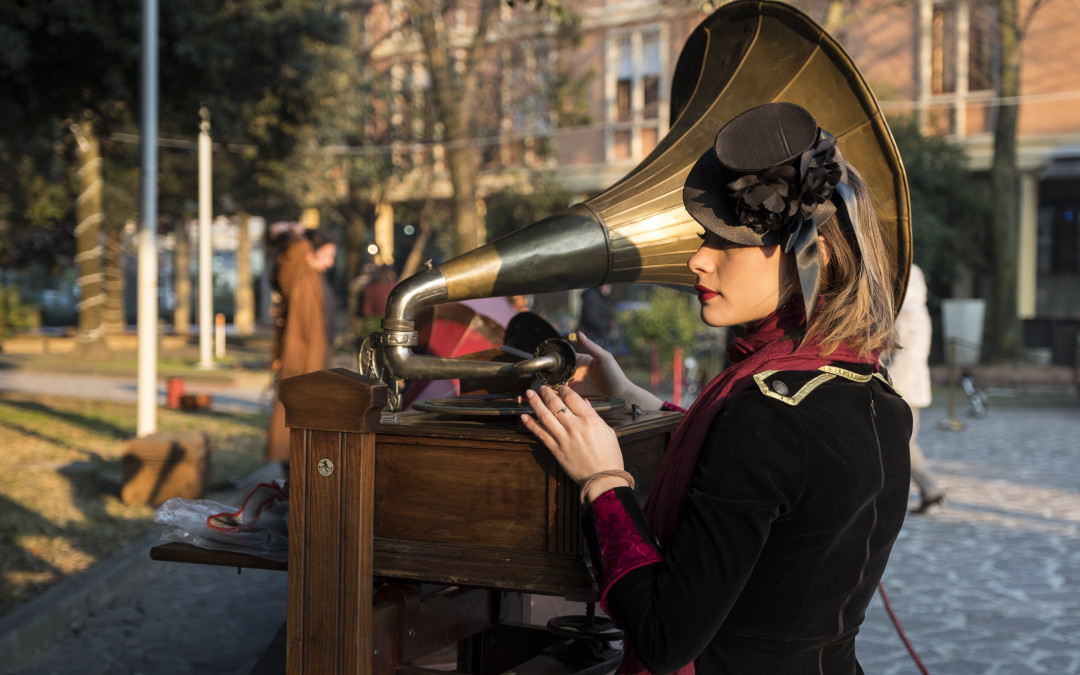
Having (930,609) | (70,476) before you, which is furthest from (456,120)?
(930,609)

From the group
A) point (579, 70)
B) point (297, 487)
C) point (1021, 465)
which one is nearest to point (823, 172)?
point (297, 487)

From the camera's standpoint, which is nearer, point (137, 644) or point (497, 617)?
point (497, 617)

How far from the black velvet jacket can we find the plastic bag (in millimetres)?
724

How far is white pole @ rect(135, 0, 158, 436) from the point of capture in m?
6.89

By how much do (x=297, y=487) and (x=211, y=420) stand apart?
9.30 m

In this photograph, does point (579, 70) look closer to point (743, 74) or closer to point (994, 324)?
point (994, 324)

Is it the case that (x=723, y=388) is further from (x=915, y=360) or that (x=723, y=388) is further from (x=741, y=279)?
(x=915, y=360)

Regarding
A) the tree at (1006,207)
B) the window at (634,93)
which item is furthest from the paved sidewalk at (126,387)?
the tree at (1006,207)

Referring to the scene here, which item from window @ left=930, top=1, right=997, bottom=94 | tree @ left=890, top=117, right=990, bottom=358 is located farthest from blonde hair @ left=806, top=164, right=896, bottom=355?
window @ left=930, top=1, right=997, bottom=94

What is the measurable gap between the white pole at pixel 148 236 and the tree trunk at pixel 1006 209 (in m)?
13.5

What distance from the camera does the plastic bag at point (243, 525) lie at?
1958 millimetres

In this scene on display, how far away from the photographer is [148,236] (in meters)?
7.23

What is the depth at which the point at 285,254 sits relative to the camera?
712cm

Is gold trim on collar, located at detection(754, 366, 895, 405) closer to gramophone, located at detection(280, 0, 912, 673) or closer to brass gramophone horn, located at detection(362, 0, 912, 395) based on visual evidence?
gramophone, located at detection(280, 0, 912, 673)
